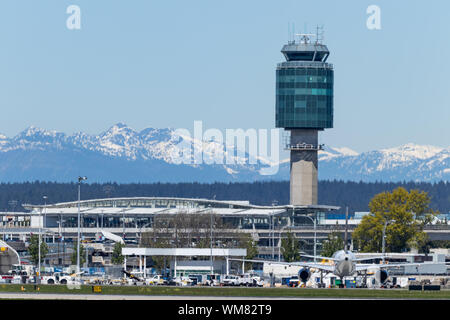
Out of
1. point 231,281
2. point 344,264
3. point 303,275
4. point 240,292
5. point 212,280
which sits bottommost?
point 212,280

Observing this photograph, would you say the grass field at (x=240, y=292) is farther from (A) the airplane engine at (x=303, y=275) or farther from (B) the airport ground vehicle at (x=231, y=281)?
(B) the airport ground vehicle at (x=231, y=281)

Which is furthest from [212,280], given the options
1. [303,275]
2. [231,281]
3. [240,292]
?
[240,292]

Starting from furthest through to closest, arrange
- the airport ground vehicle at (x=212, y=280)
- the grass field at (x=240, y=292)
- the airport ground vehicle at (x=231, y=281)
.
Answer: the airport ground vehicle at (x=212, y=280) < the airport ground vehicle at (x=231, y=281) < the grass field at (x=240, y=292)

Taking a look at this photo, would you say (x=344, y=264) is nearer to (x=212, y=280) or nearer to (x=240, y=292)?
(x=240, y=292)

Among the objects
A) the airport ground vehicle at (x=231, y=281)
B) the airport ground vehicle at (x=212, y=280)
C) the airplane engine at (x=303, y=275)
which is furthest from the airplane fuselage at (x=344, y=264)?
the airport ground vehicle at (x=212, y=280)

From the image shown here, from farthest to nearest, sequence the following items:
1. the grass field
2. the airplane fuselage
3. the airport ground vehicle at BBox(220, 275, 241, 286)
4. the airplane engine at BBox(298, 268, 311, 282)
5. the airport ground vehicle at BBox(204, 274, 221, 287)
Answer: the airport ground vehicle at BBox(204, 274, 221, 287) < the airport ground vehicle at BBox(220, 275, 241, 286) < the airplane engine at BBox(298, 268, 311, 282) < the airplane fuselage < the grass field

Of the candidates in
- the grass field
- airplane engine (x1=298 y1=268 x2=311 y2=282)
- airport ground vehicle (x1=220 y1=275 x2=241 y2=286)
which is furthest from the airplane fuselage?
airport ground vehicle (x1=220 y1=275 x2=241 y2=286)

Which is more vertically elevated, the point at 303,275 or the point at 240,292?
the point at 303,275

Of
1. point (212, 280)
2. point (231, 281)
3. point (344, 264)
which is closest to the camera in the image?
point (344, 264)

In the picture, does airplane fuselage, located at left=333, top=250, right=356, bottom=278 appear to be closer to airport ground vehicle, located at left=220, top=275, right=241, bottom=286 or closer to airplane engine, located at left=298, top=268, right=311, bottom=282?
airplane engine, located at left=298, top=268, right=311, bottom=282
